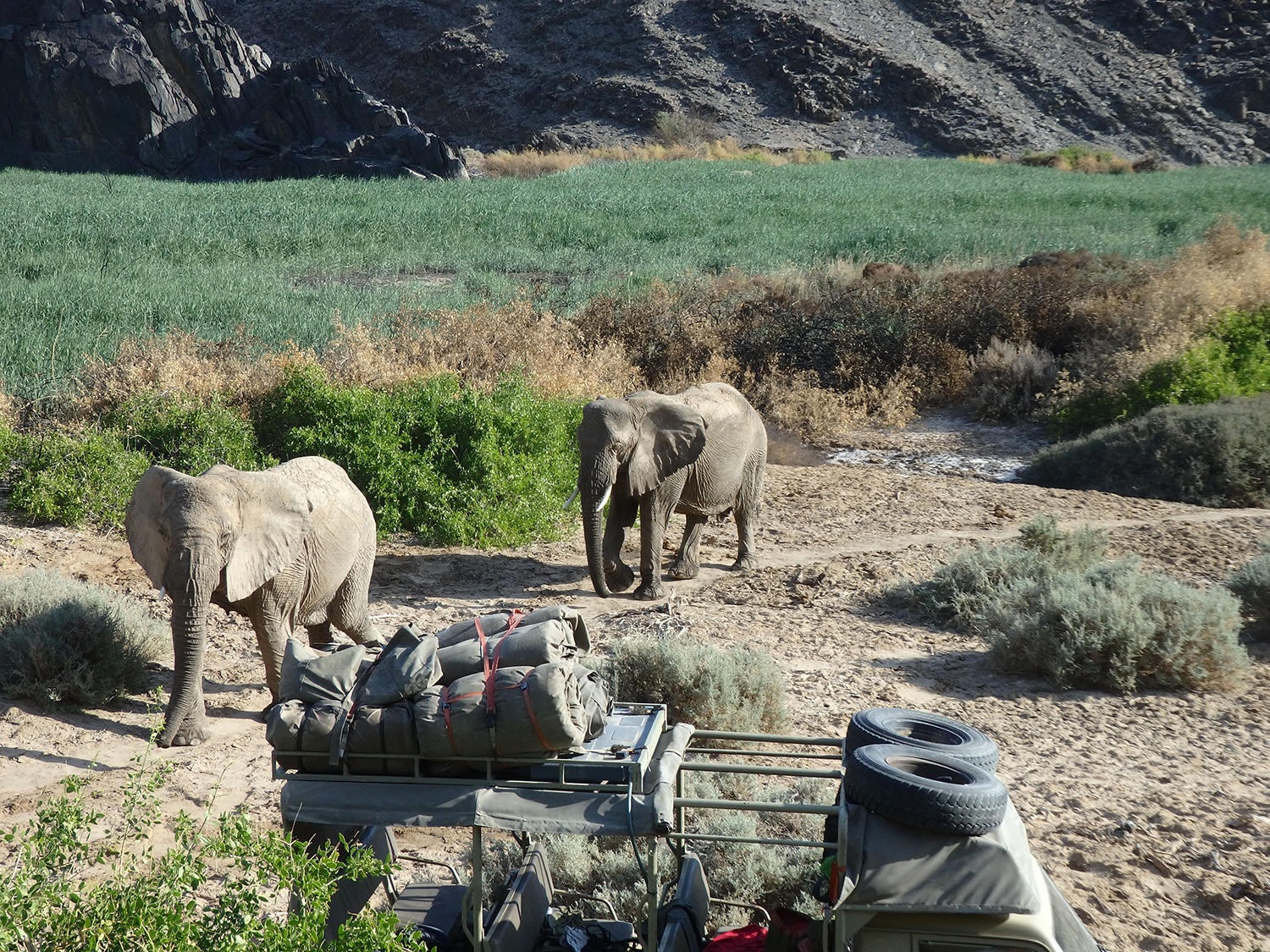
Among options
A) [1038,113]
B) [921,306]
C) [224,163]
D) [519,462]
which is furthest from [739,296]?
[1038,113]

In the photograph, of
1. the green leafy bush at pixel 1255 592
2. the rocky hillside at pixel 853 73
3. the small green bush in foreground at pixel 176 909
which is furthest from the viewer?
the rocky hillside at pixel 853 73

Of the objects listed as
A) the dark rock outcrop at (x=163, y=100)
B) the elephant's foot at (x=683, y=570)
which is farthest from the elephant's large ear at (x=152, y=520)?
the dark rock outcrop at (x=163, y=100)

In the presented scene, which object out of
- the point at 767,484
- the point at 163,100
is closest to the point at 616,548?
the point at 767,484

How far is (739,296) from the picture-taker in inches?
878

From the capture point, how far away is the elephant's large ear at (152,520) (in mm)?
6926

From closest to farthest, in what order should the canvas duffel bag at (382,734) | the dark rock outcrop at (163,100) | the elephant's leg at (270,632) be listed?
the canvas duffel bag at (382,734)
the elephant's leg at (270,632)
the dark rock outcrop at (163,100)

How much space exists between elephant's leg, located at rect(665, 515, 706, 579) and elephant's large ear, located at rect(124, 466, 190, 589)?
5927 mm

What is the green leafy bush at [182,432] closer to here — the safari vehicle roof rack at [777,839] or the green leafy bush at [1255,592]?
the safari vehicle roof rack at [777,839]

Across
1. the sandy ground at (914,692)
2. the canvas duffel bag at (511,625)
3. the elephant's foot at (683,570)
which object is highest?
the canvas duffel bag at (511,625)

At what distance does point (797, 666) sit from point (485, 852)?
390 cm

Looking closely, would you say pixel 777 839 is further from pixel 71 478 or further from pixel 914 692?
pixel 71 478

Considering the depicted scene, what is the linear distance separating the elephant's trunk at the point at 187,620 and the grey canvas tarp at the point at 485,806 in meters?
3.37

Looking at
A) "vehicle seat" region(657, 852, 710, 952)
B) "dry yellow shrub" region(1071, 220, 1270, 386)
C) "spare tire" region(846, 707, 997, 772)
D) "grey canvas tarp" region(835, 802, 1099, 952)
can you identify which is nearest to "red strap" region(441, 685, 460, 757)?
"vehicle seat" region(657, 852, 710, 952)

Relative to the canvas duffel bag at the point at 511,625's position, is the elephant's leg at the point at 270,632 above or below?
below
